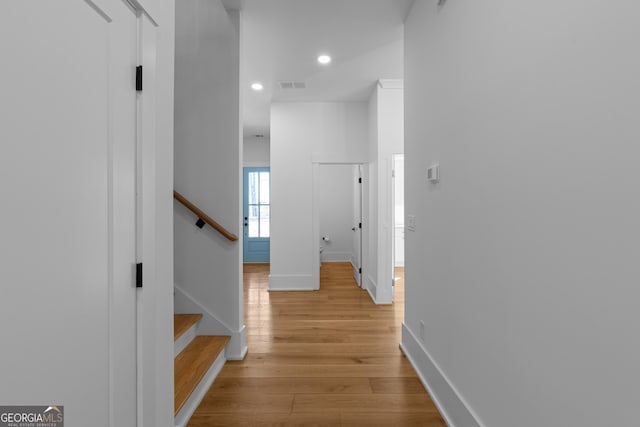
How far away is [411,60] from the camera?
2822mm

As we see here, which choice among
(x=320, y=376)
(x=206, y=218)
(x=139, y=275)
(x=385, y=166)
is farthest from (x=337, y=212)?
(x=139, y=275)

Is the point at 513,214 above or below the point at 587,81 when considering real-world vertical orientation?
below

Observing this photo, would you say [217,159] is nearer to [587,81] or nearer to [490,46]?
[490,46]

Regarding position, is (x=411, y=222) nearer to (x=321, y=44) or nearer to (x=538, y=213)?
(x=538, y=213)

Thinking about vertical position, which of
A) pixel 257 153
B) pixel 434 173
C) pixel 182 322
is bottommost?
pixel 182 322

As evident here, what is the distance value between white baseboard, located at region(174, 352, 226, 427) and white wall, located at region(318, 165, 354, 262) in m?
5.25

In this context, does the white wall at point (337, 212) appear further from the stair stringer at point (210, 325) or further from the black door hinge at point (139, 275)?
the black door hinge at point (139, 275)

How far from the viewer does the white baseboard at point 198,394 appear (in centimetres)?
190

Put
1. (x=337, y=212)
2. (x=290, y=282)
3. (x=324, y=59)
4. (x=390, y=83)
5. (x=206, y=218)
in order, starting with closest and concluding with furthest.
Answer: (x=206, y=218), (x=324, y=59), (x=390, y=83), (x=290, y=282), (x=337, y=212)

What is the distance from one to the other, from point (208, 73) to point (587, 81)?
2771mm

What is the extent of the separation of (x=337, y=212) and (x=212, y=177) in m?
5.15

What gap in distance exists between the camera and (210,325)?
2.82m

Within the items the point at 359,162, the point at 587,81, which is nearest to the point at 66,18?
the point at 587,81

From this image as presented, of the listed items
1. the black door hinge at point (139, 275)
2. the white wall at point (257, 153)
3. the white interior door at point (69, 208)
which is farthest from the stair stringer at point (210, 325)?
the white wall at point (257, 153)
